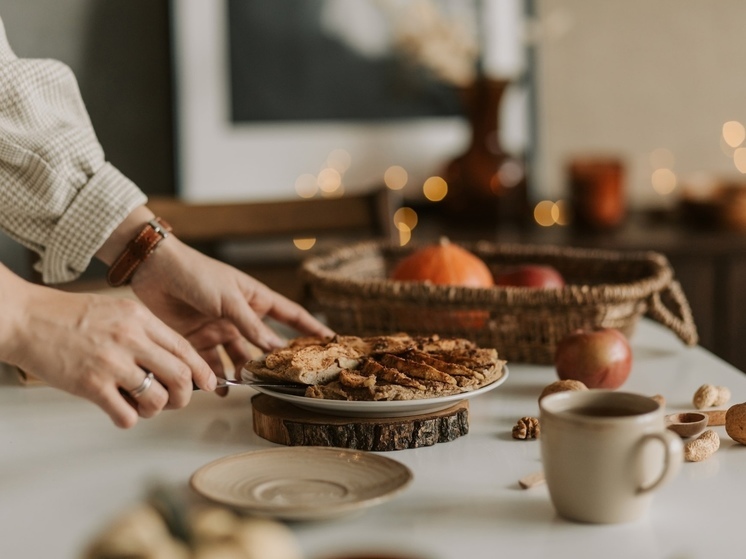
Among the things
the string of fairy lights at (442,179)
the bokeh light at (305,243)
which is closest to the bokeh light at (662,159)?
the string of fairy lights at (442,179)

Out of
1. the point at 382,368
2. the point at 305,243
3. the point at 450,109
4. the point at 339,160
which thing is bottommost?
the point at 305,243

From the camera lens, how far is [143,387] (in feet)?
2.90

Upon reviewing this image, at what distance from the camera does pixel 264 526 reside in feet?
1.72

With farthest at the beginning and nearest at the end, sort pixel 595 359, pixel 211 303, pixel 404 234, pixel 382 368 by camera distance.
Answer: pixel 404 234 < pixel 211 303 < pixel 595 359 < pixel 382 368

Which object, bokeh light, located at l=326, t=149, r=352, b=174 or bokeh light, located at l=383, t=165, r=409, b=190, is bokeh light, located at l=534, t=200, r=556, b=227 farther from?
bokeh light, located at l=326, t=149, r=352, b=174

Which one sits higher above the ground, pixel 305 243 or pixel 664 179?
pixel 664 179

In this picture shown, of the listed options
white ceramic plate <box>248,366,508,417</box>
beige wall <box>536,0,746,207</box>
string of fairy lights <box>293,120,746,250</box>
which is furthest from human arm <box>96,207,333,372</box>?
beige wall <box>536,0,746,207</box>

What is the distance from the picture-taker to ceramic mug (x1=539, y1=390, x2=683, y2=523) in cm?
74

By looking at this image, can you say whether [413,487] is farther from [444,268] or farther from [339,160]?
[339,160]

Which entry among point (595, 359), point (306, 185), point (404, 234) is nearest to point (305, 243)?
point (306, 185)

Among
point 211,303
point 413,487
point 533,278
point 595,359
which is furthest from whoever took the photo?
point 533,278

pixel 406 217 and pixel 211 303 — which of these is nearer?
pixel 211 303

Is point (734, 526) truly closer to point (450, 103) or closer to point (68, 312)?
point (68, 312)

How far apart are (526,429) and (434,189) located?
182cm
